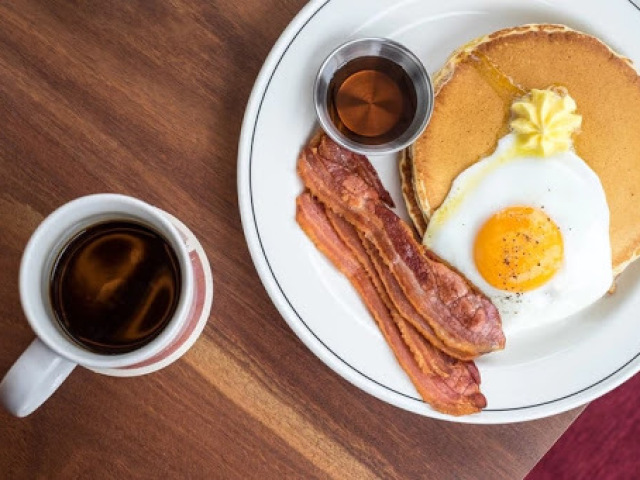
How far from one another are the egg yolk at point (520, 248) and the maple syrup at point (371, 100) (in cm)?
32

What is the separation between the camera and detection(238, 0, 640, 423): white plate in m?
1.58

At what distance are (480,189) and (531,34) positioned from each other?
38 centimetres

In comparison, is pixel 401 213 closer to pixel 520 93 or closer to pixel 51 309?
pixel 520 93

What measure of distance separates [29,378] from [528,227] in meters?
1.08

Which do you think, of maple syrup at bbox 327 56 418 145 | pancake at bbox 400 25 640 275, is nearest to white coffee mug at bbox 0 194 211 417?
maple syrup at bbox 327 56 418 145

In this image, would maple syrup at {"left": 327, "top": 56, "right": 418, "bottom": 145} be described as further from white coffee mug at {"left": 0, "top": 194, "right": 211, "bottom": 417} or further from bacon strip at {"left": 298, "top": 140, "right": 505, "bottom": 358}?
white coffee mug at {"left": 0, "top": 194, "right": 211, "bottom": 417}

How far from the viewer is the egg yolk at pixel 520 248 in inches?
63.3

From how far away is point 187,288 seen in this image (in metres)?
1.31

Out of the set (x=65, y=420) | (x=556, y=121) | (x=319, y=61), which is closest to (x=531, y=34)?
(x=556, y=121)

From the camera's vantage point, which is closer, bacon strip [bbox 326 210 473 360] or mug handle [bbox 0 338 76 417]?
mug handle [bbox 0 338 76 417]

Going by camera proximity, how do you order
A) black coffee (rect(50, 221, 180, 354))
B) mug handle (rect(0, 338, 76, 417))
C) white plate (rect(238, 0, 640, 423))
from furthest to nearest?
white plate (rect(238, 0, 640, 423))
black coffee (rect(50, 221, 180, 354))
mug handle (rect(0, 338, 76, 417))

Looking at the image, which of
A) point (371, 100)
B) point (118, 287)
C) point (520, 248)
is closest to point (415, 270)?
point (520, 248)

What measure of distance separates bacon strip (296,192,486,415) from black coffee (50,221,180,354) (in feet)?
1.22

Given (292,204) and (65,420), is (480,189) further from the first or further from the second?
(65,420)
